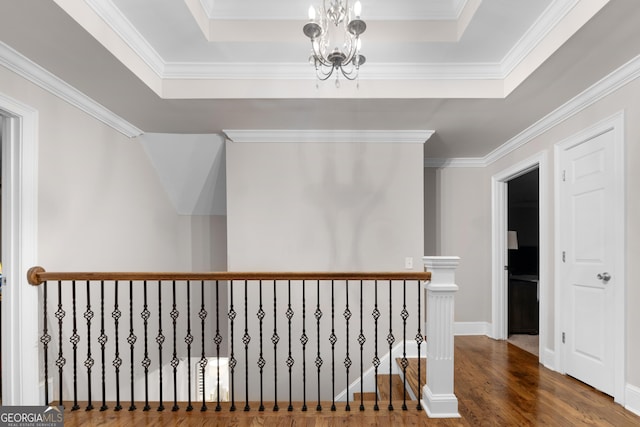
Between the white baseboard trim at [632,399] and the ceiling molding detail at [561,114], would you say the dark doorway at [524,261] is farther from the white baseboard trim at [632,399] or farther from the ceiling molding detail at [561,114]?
the white baseboard trim at [632,399]

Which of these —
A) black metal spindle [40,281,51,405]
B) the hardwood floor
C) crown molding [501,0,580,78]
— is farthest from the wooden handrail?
crown molding [501,0,580,78]

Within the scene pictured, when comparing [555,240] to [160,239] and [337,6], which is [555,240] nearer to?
[337,6]

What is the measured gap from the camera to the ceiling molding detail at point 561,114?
272cm

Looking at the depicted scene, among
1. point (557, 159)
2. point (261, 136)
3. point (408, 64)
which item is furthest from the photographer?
point (261, 136)

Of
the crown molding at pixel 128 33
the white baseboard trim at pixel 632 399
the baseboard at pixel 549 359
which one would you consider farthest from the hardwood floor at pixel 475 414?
the crown molding at pixel 128 33

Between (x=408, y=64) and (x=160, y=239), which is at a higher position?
(x=408, y=64)

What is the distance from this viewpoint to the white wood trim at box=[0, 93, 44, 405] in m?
2.56

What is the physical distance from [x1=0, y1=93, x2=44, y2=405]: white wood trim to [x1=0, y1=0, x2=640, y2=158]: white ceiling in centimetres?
54

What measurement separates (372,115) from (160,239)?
113 inches

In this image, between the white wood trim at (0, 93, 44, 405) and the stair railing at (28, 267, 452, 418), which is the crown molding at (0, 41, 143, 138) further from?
the stair railing at (28, 267, 452, 418)

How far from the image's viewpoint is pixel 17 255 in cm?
260

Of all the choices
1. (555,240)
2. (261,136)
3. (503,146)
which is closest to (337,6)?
(261,136)

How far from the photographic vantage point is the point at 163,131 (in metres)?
4.21

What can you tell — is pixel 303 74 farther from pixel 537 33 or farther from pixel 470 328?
pixel 470 328
